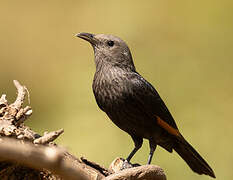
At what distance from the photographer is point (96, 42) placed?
5.01 meters

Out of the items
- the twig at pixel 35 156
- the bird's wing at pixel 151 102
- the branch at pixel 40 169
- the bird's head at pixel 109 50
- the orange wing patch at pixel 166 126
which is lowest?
the branch at pixel 40 169

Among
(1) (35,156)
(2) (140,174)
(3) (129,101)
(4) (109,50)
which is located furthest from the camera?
(4) (109,50)

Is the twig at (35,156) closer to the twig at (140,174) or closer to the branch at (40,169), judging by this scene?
the branch at (40,169)

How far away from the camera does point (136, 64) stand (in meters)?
7.08

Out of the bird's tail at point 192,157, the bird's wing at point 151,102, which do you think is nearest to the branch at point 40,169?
the bird's wing at point 151,102

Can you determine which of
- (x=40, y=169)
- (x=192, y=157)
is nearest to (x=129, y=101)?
(x=192, y=157)

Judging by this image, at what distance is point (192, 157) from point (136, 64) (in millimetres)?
2255

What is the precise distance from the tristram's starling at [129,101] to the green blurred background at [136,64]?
3.59ft

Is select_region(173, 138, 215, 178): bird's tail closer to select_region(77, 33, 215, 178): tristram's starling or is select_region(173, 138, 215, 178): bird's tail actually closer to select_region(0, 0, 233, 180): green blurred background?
select_region(77, 33, 215, 178): tristram's starling

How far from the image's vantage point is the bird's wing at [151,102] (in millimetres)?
4758

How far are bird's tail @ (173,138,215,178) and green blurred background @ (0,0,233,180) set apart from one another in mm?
969

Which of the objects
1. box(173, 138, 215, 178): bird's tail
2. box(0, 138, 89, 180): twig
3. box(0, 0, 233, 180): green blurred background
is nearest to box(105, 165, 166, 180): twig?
box(0, 138, 89, 180): twig

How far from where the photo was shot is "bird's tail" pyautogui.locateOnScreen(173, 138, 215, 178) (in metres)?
4.97

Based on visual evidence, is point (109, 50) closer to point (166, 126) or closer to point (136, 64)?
point (166, 126)
